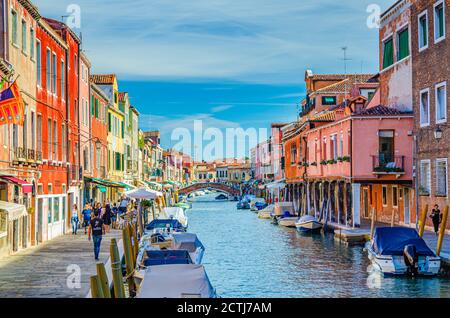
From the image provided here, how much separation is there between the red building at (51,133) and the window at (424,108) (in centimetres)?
1529

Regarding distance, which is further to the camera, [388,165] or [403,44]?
[403,44]

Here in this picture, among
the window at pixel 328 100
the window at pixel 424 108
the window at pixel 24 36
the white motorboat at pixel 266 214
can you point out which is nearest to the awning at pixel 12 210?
the window at pixel 24 36

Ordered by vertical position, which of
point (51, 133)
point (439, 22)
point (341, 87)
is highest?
point (341, 87)

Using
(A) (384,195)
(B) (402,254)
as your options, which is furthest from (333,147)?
(B) (402,254)

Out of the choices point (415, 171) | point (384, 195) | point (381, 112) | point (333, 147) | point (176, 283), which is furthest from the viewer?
point (384, 195)

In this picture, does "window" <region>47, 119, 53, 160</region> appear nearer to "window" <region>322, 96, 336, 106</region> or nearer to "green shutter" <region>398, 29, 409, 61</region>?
"green shutter" <region>398, 29, 409, 61</region>

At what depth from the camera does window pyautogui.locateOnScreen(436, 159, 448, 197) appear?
2784 centimetres

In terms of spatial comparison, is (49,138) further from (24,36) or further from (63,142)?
(24,36)

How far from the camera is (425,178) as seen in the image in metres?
30.0

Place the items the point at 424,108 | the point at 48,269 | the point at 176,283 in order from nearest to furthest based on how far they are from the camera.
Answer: the point at 176,283
the point at 48,269
the point at 424,108

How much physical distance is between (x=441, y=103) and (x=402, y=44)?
6.25m

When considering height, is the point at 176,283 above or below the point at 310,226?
above

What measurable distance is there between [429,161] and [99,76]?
2986 cm
